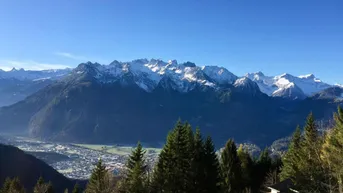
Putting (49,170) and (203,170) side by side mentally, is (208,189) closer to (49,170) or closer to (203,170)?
(203,170)

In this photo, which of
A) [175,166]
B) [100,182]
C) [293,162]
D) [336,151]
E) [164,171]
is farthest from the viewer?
[293,162]

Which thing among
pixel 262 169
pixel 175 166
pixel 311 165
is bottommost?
pixel 262 169

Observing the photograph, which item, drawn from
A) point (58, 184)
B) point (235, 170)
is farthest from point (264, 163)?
point (58, 184)

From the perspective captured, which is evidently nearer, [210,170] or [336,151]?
[336,151]

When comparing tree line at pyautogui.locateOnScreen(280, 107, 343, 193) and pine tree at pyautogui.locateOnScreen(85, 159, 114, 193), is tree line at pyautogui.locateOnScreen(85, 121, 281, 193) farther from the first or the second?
tree line at pyautogui.locateOnScreen(280, 107, 343, 193)

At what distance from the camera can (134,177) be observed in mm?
54469

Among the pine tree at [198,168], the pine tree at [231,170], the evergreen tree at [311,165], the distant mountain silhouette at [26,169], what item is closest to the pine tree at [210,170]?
the pine tree at [198,168]

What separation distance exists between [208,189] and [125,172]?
13329 mm

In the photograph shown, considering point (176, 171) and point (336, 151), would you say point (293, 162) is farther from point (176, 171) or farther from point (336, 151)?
point (176, 171)

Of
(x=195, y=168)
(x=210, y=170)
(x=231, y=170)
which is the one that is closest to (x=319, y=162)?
(x=231, y=170)

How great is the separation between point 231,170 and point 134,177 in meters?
20.6

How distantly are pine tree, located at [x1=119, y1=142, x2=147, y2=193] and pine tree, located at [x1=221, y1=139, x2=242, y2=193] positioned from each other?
655 inches

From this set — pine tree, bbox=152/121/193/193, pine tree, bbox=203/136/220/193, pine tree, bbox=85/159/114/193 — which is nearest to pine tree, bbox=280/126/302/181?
pine tree, bbox=203/136/220/193

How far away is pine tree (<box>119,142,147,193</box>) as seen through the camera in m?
54.2
